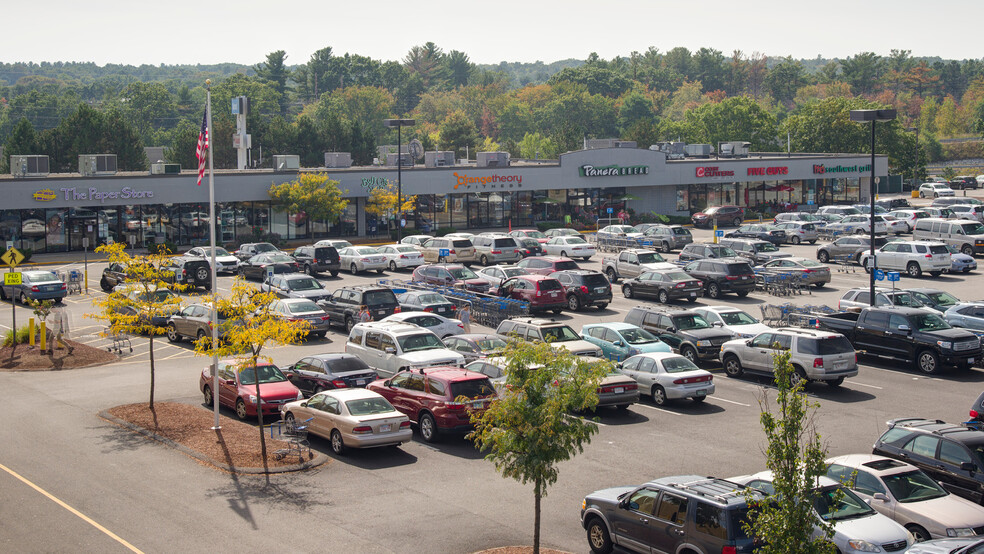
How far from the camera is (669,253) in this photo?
2201 inches

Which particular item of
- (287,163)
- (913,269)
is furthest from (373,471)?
(287,163)

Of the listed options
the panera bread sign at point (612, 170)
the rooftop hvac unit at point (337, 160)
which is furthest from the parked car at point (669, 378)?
the panera bread sign at point (612, 170)

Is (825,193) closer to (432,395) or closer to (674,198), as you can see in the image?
(674,198)

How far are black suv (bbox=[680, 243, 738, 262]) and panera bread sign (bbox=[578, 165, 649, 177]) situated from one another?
25.8 m

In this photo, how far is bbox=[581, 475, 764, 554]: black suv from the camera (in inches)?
502

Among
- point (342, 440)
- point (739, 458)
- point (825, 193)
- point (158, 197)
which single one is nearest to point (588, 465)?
point (739, 458)

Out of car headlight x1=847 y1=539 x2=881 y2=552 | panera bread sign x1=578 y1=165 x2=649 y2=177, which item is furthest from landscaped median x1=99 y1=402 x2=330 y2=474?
panera bread sign x1=578 y1=165 x2=649 y2=177

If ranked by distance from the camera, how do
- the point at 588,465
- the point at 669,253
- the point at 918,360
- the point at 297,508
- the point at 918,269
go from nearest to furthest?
the point at 297,508, the point at 588,465, the point at 918,360, the point at 918,269, the point at 669,253

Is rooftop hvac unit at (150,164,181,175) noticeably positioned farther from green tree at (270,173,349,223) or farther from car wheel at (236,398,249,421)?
car wheel at (236,398,249,421)

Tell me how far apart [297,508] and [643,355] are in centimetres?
1136

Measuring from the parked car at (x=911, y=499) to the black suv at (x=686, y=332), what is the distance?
1261 cm

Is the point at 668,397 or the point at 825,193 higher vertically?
the point at 825,193

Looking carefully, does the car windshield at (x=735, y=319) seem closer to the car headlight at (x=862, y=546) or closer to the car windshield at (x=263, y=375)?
the car windshield at (x=263, y=375)

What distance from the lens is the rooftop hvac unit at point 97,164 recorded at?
5703 cm
